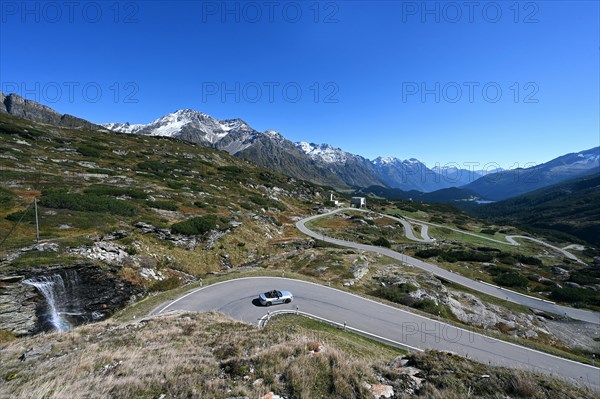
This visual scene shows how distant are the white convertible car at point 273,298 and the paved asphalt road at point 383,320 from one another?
501 mm

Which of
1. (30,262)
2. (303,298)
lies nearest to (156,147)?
(30,262)

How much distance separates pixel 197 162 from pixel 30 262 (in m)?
89.6

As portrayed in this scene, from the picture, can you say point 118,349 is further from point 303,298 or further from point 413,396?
point 303,298

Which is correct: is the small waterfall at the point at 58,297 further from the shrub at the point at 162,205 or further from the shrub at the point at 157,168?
the shrub at the point at 157,168

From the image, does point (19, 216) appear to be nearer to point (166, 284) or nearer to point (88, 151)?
point (166, 284)

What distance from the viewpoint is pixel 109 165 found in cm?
7225

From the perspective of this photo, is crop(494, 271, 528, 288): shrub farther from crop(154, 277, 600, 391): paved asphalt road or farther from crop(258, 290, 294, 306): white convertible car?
crop(258, 290, 294, 306): white convertible car

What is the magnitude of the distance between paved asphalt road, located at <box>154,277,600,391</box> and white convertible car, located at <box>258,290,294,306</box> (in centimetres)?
50

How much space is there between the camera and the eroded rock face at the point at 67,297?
20.9 metres

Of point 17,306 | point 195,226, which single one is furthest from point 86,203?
point 17,306

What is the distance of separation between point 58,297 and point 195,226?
22.1m

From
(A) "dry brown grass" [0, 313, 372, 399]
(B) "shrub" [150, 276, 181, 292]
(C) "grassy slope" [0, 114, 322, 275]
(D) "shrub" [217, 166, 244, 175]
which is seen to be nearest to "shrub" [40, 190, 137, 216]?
(C) "grassy slope" [0, 114, 322, 275]

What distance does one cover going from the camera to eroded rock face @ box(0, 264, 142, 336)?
20.9 meters

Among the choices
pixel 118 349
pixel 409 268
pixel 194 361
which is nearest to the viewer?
pixel 194 361
